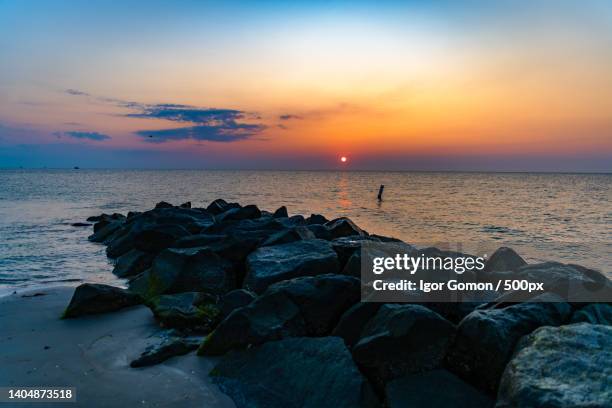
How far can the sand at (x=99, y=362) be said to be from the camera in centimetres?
548

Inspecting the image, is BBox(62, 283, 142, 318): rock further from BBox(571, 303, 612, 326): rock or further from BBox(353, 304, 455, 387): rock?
BBox(571, 303, 612, 326): rock

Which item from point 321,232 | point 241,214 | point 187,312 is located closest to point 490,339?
point 187,312

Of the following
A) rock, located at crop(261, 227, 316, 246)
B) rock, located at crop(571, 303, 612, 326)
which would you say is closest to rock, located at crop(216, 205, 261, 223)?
rock, located at crop(261, 227, 316, 246)

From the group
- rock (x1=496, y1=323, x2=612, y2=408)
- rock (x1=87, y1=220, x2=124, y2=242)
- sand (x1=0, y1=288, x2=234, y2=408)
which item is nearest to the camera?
rock (x1=496, y1=323, x2=612, y2=408)

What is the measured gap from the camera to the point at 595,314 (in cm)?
596

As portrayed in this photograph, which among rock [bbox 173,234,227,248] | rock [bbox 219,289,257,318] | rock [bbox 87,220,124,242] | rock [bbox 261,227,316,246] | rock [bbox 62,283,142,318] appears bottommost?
rock [bbox 87,220,124,242]

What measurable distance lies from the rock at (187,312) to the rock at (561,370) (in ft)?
16.5

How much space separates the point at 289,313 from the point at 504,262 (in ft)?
18.4

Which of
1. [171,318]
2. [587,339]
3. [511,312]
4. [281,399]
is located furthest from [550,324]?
[171,318]

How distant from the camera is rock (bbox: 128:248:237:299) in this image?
376 inches

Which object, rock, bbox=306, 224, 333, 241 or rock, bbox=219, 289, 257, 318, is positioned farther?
rock, bbox=306, 224, 333, 241

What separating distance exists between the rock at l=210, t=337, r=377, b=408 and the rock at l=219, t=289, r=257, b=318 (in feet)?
5.33

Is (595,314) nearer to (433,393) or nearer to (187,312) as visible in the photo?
(433,393)

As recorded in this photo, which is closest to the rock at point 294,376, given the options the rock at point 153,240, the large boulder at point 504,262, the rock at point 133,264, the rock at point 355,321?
the rock at point 355,321
